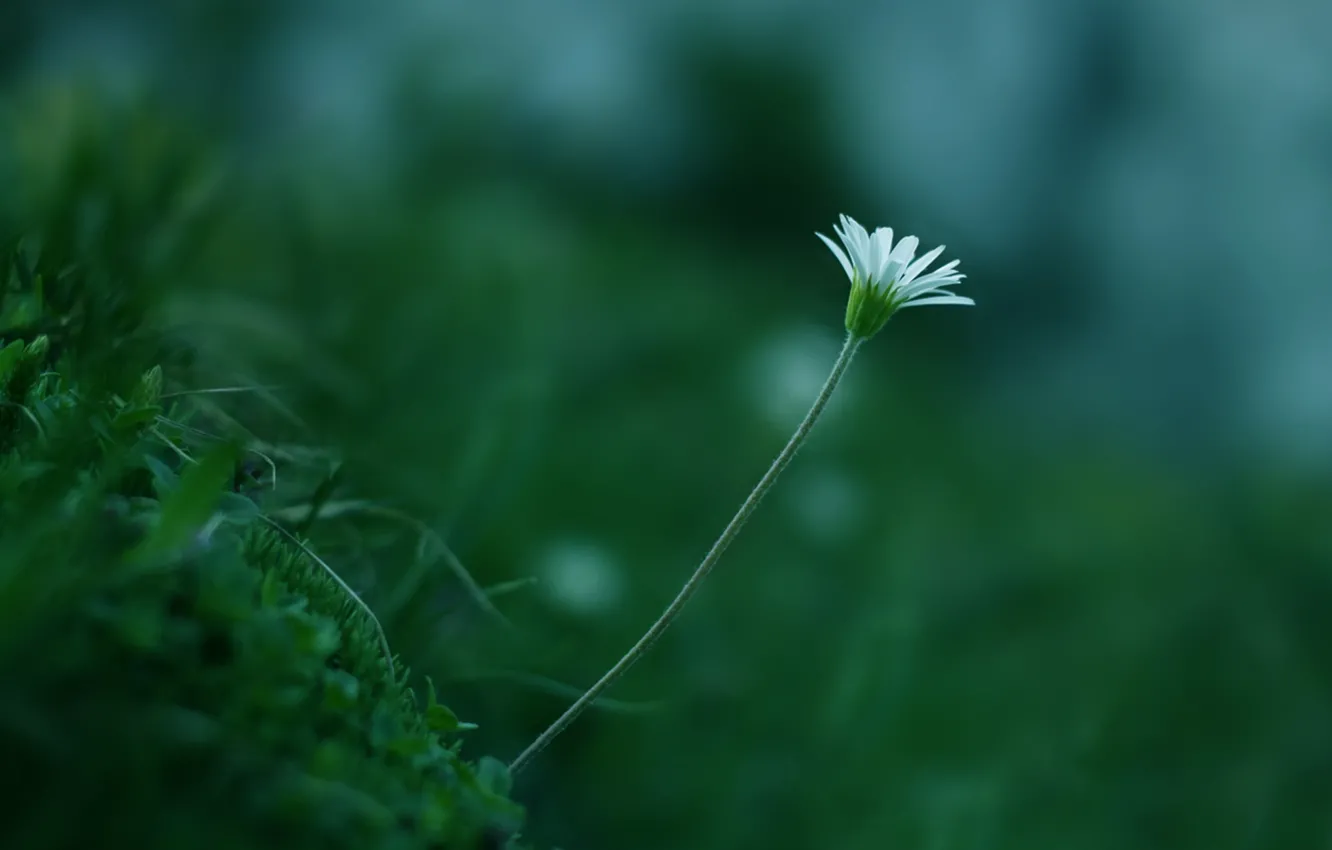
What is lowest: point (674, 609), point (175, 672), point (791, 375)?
Answer: point (175, 672)

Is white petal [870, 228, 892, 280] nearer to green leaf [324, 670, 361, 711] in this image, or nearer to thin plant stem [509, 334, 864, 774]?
thin plant stem [509, 334, 864, 774]

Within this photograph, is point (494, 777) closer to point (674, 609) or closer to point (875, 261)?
point (674, 609)

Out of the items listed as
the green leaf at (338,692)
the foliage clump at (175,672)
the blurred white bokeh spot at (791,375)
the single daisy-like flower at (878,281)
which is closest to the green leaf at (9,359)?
the foliage clump at (175,672)

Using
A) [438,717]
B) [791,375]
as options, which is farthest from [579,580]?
[791,375]

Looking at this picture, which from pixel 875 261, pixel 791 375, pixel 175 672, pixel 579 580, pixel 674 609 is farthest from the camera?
pixel 791 375

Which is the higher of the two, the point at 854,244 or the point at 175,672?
the point at 854,244

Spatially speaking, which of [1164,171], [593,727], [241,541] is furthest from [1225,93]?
[241,541]

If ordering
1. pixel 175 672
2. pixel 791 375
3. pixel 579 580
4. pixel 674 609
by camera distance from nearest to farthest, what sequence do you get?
1. pixel 175 672
2. pixel 674 609
3. pixel 579 580
4. pixel 791 375

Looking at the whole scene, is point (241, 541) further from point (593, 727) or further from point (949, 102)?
point (949, 102)
